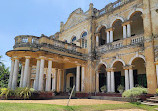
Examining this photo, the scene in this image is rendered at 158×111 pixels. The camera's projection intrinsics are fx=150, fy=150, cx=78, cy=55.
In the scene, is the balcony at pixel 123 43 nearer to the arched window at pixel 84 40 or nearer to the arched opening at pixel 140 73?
the arched window at pixel 84 40

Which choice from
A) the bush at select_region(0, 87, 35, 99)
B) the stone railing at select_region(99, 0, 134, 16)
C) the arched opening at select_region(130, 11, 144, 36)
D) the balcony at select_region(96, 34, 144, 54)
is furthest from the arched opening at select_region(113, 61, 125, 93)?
the bush at select_region(0, 87, 35, 99)

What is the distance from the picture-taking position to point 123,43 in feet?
46.2

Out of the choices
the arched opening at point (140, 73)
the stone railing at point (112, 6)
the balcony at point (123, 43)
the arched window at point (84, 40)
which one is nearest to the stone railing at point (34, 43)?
the arched window at point (84, 40)

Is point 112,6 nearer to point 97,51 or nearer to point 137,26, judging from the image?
point 137,26

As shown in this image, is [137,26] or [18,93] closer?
[18,93]

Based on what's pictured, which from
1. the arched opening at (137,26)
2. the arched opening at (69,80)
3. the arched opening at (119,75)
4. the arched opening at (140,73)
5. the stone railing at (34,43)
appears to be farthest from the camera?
the arched opening at (69,80)

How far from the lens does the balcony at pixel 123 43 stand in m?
12.9

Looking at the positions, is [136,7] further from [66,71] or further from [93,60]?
[66,71]

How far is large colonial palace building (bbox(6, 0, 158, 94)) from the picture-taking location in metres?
12.2

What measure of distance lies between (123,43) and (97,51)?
3240 mm

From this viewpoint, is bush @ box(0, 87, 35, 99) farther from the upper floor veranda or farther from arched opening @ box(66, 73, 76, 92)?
arched opening @ box(66, 73, 76, 92)

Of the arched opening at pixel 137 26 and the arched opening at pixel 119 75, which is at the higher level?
the arched opening at pixel 137 26

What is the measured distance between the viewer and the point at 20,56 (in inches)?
502

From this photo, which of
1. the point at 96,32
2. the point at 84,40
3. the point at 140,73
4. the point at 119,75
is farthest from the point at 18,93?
the point at 140,73
